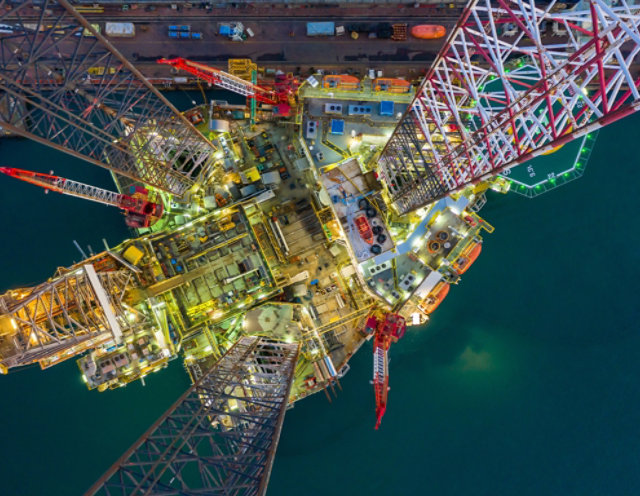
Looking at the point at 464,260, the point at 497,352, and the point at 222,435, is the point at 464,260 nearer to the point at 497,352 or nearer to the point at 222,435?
the point at 497,352

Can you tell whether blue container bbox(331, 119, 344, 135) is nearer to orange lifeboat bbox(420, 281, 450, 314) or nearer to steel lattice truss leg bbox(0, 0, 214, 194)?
steel lattice truss leg bbox(0, 0, 214, 194)

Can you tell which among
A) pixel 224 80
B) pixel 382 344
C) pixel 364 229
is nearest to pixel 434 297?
pixel 382 344

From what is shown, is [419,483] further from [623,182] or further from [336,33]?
[336,33]

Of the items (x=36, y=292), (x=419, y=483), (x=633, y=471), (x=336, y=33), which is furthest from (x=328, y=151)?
(x=633, y=471)

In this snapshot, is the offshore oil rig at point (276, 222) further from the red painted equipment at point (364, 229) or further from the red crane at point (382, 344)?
the red painted equipment at point (364, 229)

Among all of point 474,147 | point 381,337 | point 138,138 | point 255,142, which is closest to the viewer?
point 474,147

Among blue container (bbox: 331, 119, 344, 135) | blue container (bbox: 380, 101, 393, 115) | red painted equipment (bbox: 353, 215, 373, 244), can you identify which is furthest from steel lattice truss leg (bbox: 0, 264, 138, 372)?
blue container (bbox: 380, 101, 393, 115)

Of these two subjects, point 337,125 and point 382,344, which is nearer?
point 382,344
